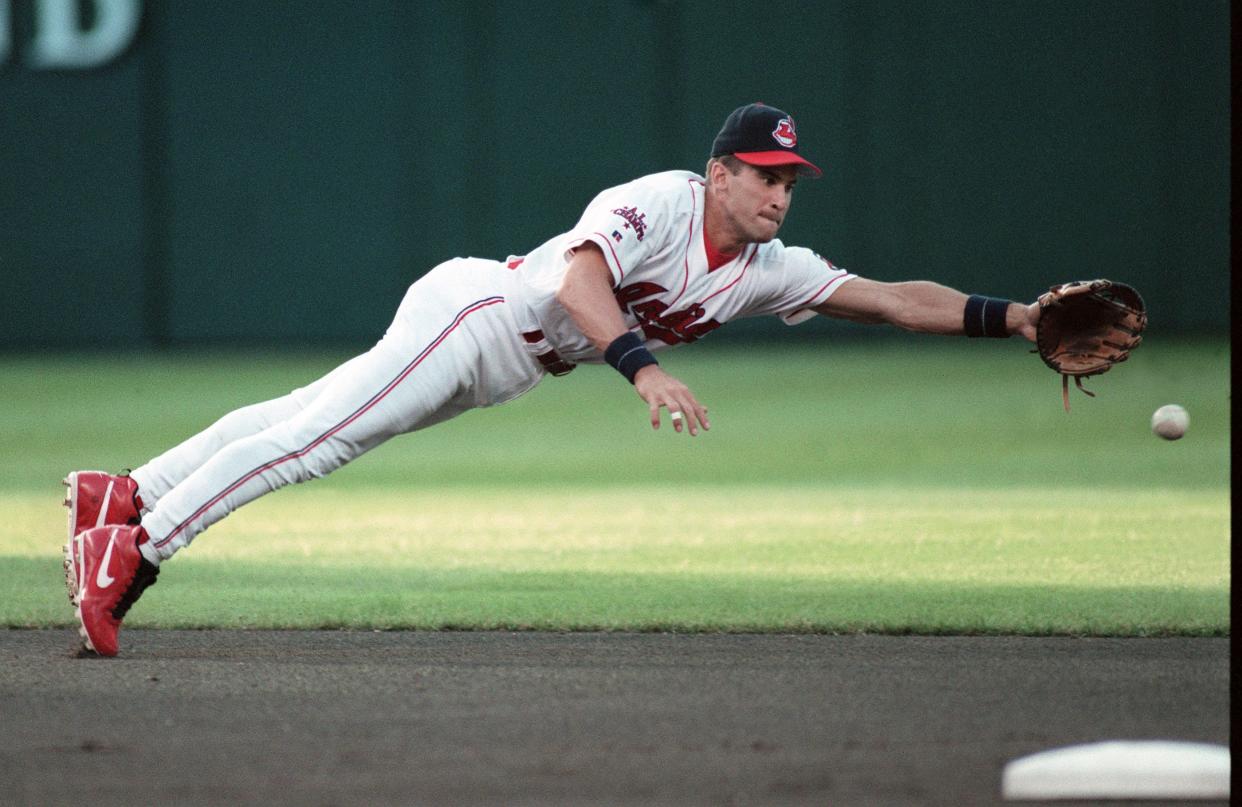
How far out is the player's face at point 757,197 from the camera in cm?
414

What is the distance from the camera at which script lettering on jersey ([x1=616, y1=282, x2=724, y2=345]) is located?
424 centimetres

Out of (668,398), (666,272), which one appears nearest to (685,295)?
(666,272)

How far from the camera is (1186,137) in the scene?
13.1 meters

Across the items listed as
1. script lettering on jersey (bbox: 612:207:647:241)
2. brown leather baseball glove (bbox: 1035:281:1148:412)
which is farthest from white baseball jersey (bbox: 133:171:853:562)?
brown leather baseball glove (bbox: 1035:281:1148:412)

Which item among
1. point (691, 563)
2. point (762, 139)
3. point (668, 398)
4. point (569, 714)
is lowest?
point (691, 563)

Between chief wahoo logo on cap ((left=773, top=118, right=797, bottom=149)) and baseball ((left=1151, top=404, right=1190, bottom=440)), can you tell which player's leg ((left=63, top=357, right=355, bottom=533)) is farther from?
baseball ((left=1151, top=404, right=1190, bottom=440))

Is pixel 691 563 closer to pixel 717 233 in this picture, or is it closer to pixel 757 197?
pixel 717 233

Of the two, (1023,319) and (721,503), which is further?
(721,503)

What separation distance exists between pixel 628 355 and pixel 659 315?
0.47 m

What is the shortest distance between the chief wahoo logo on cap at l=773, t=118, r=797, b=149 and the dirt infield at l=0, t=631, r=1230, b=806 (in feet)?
3.74

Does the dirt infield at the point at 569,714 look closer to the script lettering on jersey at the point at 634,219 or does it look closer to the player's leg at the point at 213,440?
the player's leg at the point at 213,440

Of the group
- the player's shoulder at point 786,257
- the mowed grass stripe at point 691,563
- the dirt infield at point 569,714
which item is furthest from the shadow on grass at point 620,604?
the player's shoulder at point 786,257

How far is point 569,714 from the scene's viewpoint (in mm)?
3373

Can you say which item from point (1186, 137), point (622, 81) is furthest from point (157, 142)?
point (1186, 137)
